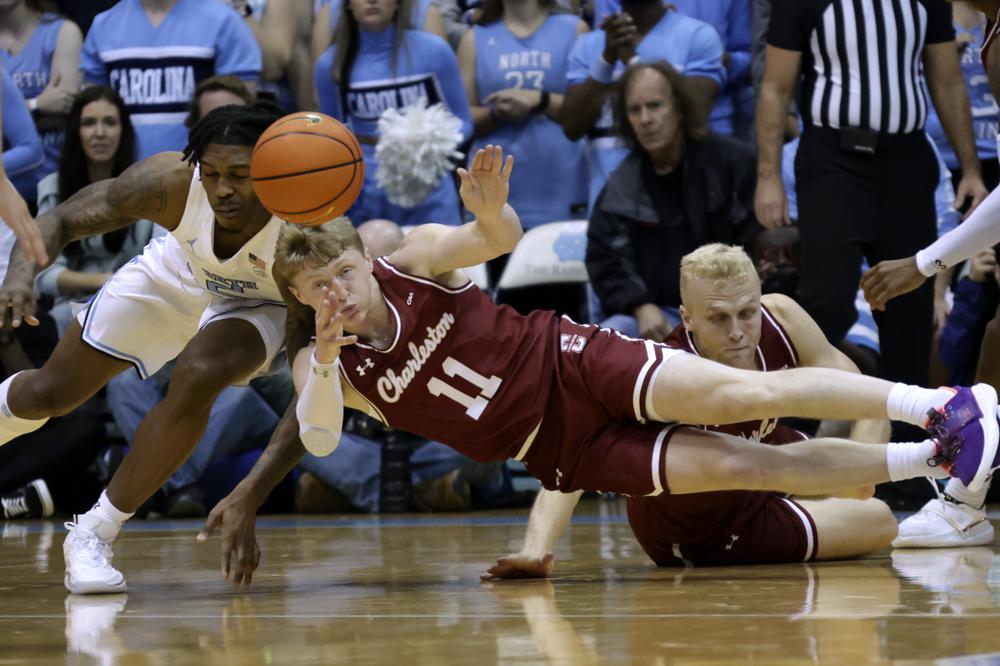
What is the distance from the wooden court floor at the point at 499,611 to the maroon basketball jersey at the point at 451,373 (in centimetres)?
50

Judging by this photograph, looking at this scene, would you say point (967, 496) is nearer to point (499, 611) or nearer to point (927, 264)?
point (927, 264)

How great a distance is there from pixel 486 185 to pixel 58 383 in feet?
6.06

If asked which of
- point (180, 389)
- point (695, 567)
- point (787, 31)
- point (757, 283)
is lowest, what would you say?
point (695, 567)

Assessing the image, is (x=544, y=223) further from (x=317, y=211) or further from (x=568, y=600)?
(x=568, y=600)

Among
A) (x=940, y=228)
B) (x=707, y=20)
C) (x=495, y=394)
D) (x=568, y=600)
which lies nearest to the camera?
(x=568, y=600)

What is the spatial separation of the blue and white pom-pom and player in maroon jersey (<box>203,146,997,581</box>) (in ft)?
12.4

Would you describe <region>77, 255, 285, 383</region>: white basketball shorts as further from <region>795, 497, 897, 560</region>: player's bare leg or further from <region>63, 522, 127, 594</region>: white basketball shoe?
<region>795, 497, 897, 560</region>: player's bare leg

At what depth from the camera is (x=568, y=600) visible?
4047 millimetres

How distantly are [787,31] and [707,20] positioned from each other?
1991 mm

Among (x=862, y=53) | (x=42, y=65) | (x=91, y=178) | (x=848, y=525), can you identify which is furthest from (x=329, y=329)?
(x=42, y=65)

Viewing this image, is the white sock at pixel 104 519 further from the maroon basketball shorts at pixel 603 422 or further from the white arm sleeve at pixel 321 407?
the maroon basketball shorts at pixel 603 422

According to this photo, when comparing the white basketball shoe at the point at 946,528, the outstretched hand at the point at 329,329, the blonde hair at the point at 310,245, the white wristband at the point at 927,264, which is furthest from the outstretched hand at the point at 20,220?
the white basketball shoe at the point at 946,528

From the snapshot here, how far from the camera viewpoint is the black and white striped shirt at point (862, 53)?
6.80 meters

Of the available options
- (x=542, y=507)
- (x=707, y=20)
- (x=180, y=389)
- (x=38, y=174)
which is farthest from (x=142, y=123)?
(x=542, y=507)
